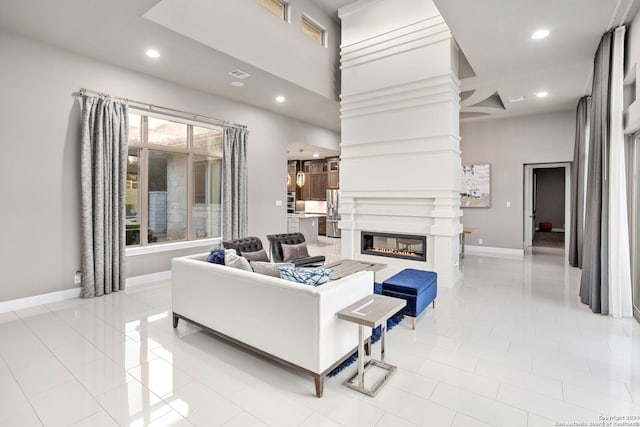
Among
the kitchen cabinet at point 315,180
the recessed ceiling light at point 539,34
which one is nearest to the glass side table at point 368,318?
the recessed ceiling light at point 539,34

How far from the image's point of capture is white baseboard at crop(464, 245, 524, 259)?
7.93 meters

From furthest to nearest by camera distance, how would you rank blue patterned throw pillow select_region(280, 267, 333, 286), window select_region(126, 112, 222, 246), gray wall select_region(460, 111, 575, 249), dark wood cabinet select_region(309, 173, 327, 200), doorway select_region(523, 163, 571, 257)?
dark wood cabinet select_region(309, 173, 327, 200) < doorway select_region(523, 163, 571, 257) < gray wall select_region(460, 111, 575, 249) < window select_region(126, 112, 222, 246) < blue patterned throw pillow select_region(280, 267, 333, 286)

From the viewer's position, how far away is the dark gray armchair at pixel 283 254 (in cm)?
490

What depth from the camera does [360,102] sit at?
5.93 meters

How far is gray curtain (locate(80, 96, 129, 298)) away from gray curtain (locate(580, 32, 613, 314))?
633 cm

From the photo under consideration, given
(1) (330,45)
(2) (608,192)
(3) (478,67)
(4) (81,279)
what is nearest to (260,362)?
(4) (81,279)

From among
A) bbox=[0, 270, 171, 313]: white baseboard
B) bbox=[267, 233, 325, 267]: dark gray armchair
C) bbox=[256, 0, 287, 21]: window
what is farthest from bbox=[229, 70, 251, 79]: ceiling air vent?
bbox=[0, 270, 171, 313]: white baseboard

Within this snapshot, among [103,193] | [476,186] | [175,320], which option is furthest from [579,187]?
[103,193]

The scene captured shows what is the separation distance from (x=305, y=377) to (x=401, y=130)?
13.8 ft

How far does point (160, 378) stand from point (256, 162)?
506 centimetres

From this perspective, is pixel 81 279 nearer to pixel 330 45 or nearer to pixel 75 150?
pixel 75 150

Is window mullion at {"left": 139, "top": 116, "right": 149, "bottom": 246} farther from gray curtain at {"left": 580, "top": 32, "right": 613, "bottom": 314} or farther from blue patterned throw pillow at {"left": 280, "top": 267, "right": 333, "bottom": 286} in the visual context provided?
gray curtain at {"left": 580, "top": 32, "right": 613, "bottom": 314}

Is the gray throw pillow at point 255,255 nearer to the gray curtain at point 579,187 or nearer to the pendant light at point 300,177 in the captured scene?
the gray curtain at point 579,187

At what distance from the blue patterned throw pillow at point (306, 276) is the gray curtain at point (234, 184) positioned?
12.7ft
